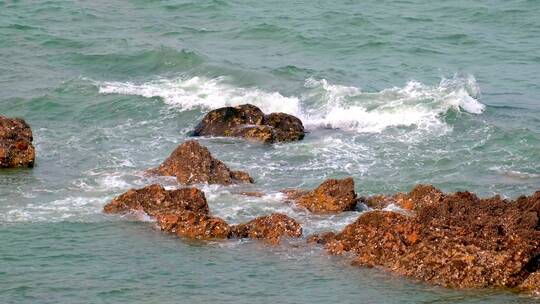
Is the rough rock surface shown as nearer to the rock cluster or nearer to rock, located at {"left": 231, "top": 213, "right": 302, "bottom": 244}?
rock, located at {"left": 231, "top": 213, "right": 302, "bottom": 244}

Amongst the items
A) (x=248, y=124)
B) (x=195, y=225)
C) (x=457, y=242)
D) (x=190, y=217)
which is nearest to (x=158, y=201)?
(x=190, y=217)

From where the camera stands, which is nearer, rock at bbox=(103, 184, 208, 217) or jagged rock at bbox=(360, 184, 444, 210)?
rock at bbox=(103, 184, 208, 217)

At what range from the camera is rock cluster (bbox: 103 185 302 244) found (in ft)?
75.3

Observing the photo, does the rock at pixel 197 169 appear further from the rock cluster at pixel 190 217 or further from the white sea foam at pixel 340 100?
the white sea foam at pixel 340 100

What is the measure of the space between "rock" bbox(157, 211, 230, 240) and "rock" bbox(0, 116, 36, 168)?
691cm

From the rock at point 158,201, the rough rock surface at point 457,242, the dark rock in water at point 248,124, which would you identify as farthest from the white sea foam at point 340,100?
the rough rock surface at point 457,242

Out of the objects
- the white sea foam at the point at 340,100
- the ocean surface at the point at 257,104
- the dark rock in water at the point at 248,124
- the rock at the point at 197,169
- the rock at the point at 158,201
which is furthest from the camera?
the white sea foam at the point at 340,100

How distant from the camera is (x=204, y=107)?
36719mm

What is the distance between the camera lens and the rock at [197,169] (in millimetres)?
27344

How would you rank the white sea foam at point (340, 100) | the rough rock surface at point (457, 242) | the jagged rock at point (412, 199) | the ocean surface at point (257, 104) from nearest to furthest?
the rough rock surface at point (457, 242) → the ocean surface at point (257, 104) → the jagged rock at point (412, 199) → the white sea foam at point (340, 100)

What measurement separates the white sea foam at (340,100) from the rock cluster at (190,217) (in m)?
10.8

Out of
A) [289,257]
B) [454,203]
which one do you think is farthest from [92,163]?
[454,203]

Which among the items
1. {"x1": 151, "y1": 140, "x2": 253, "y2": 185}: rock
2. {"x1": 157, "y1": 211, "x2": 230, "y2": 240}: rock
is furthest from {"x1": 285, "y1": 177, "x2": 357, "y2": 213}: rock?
{"x1": 151, "y1": 140, "x2": 253, "y2": 185}: rock

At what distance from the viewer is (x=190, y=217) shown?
2338 centimetres
